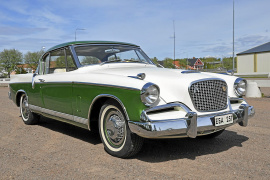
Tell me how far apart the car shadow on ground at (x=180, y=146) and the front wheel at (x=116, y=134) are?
0.77ft

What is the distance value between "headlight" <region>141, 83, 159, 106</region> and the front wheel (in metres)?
0.48

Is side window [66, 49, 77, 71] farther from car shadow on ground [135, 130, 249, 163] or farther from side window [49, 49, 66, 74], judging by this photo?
car shadow on ground [135, 130, 249, 163]

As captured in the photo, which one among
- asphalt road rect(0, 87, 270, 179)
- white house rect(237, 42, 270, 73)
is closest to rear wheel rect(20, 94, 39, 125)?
asphalt road rect(0, 87, 270, 179)

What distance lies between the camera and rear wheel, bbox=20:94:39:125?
20.9 ft

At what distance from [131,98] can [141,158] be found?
92 centimetres

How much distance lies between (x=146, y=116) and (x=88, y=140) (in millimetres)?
1936

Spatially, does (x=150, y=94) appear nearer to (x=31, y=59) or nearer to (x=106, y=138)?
(x=106, y=138)

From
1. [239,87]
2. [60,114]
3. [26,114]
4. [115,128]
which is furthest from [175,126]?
[26,114]

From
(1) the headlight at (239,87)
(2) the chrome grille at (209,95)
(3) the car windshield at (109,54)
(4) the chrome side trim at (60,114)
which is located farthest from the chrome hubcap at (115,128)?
(1) the headlight at (239,87)

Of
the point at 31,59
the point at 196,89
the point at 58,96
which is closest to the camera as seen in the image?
the point at 196,89

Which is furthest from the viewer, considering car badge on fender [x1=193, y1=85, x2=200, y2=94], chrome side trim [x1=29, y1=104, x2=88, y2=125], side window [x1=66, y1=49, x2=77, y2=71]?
side window [x1=66, y1=49, x2=77, y2=71]

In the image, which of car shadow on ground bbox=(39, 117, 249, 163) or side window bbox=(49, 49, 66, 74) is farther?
side window bbox=(49, 49, 66, 74)

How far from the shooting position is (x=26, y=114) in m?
6.53

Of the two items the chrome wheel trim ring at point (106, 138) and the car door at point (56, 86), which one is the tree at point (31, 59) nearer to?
the car door at point (56, 86)
